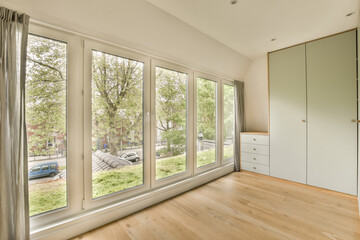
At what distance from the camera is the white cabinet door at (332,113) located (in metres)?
2.42

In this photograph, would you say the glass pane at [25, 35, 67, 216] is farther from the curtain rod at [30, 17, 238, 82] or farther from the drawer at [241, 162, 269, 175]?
the drawer at [241, 162, 269, 175]

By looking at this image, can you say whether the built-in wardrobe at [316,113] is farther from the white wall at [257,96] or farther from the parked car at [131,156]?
the parked car at [131,156]

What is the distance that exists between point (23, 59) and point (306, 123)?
385 cm

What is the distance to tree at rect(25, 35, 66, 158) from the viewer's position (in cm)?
145

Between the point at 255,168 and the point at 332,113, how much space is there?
165cm

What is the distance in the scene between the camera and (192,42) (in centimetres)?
248

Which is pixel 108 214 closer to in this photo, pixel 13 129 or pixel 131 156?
pixel 131 156

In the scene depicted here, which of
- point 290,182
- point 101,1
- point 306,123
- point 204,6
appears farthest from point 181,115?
point 290,182

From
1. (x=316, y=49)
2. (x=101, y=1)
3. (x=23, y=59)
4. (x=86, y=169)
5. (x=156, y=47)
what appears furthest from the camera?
(x=316, y=49)

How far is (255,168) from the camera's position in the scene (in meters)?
3.41

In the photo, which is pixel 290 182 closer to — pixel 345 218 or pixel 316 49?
pixel 345 218

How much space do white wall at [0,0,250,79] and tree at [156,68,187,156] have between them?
30 centimetres

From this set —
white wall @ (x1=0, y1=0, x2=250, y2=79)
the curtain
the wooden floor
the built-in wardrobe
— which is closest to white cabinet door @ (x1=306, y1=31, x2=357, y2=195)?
the built-in wardrobe

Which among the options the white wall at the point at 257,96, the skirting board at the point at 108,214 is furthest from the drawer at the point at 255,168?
the skirting board at the point at 108,214
